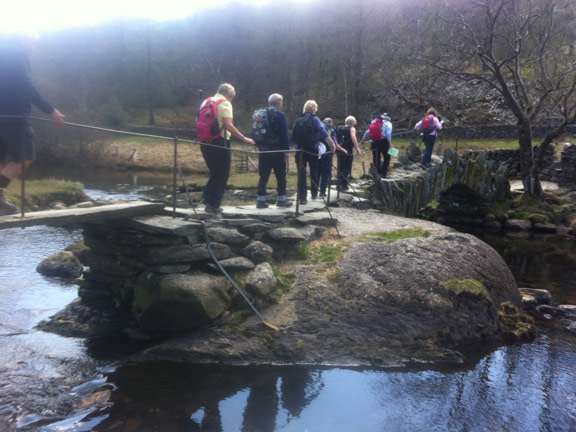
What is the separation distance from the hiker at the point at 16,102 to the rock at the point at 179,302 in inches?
92.7

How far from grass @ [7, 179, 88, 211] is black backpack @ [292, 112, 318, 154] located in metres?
12.4

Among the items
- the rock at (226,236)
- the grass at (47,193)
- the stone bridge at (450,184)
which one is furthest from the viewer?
the grass at (47,193)

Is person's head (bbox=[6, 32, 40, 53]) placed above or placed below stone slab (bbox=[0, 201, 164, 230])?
above

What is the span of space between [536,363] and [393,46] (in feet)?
123

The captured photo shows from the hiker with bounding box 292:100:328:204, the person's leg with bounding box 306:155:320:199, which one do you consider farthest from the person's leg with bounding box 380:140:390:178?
the hiker with bounding box 292:100:328:204

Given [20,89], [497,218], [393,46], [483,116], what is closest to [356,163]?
[497,218]

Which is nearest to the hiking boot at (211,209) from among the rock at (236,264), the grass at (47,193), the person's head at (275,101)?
the rock at (236,264)

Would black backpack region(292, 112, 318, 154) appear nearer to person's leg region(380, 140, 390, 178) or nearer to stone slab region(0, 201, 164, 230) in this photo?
stone slab region(0, 201, 164, 230)

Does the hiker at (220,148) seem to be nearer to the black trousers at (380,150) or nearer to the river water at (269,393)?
the river water at (269,393)

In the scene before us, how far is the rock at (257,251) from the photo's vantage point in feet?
24.9

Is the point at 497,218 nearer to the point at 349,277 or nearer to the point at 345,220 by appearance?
the point at 345,220

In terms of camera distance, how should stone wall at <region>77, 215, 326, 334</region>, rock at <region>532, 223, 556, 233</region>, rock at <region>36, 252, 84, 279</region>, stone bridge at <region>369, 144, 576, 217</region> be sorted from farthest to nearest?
rock at <region>532, 223, 556, 233</region> → stone bridge at <region>369, 144, 576, 217</region> → rock at <region>36, 252, 84, 279</region> → stone wall at <region>77, 215, 326, 334</region>

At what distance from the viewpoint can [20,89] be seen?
5691 millimetres

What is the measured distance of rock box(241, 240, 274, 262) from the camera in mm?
7594
